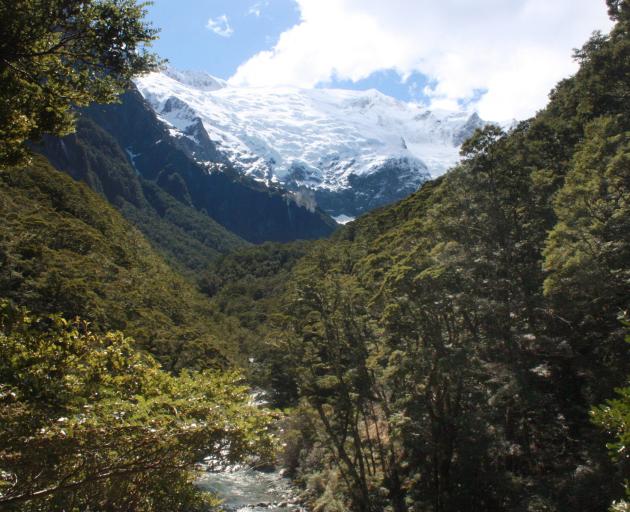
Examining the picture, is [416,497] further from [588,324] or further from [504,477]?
[588,324]

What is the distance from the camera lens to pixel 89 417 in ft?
24.2

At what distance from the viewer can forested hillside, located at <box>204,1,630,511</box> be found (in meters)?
17.1

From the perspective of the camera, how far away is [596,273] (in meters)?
15.5

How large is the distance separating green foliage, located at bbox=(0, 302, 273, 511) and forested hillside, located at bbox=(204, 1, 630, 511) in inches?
426

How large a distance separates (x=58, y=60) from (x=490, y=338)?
16821mm

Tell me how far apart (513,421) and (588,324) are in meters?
5.34

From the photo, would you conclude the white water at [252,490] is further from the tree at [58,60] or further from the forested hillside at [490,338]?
the tree at [58,60]

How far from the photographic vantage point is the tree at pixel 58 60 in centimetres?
852

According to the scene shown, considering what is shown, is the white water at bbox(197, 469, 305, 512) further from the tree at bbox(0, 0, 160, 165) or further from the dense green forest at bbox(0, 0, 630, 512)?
the tree at bbox(0, 0, 160, 165)

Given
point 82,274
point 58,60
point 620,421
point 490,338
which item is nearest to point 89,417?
point 58,60

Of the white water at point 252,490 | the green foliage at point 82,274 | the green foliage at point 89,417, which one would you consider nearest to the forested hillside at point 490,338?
the white water at point 252,490

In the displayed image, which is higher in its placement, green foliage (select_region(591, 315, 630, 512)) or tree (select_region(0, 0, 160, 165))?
tree (select_region(0, 0, 160, 165))

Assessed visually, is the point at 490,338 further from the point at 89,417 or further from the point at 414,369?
the point at 89,417

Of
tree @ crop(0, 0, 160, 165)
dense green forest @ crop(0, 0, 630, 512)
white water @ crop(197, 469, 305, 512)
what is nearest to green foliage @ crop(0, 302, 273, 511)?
dense green forest @ crop(0, 0, 630, 512)
